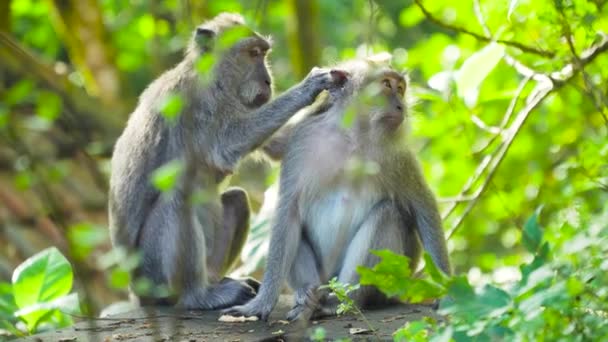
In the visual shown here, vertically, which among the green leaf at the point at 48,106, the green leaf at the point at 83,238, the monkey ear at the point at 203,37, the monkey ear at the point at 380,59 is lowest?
the green leaf at the point at 83,238

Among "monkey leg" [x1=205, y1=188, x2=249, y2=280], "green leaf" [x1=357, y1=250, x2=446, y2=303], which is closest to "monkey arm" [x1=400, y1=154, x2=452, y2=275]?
"monkey leg" [x1=205, y1=188, x2=249, y2=280]

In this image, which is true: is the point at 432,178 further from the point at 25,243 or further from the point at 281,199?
the point at 281,199

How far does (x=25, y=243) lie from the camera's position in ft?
34.6

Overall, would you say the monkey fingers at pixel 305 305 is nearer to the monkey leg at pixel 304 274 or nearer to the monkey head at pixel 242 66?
the monkey leg at pixel 304 274

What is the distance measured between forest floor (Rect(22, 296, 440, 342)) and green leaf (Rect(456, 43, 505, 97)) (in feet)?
5.06

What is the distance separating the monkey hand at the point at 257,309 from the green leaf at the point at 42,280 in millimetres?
1232

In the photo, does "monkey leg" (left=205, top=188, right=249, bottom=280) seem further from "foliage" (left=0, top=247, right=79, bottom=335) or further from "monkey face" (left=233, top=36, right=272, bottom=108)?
"foliage" (left=0, top=247, right=79, bottom=335)

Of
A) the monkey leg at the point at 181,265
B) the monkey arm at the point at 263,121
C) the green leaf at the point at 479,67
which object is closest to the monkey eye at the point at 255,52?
the monkey arm at the point at 263,121

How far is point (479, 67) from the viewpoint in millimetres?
6652

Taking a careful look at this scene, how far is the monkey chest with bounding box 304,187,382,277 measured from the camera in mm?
6777

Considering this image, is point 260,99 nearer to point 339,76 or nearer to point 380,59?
point 339,76

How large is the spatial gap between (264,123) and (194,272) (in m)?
1.18

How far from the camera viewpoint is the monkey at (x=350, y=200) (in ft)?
21.5

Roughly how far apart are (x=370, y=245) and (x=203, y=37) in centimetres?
198
